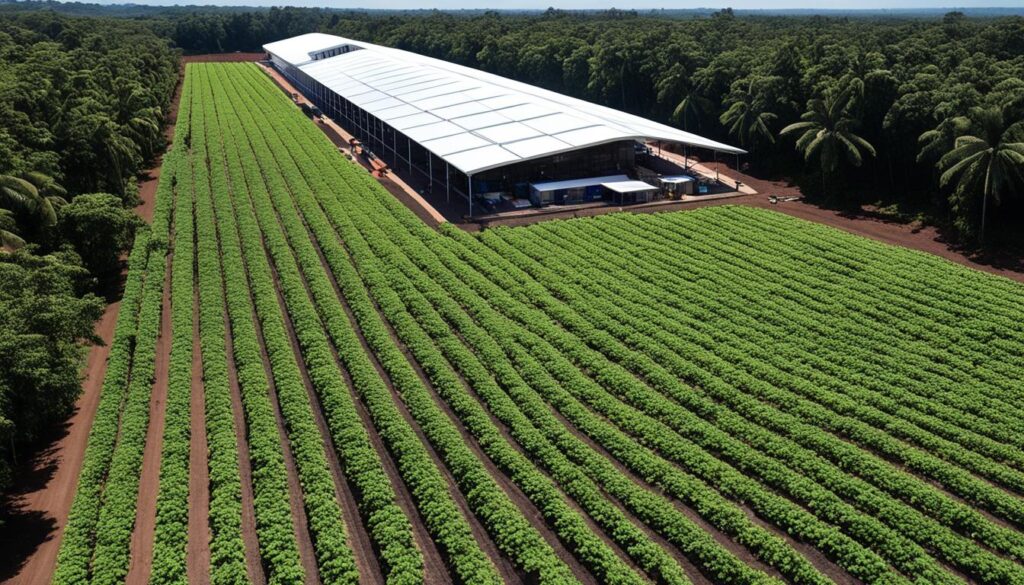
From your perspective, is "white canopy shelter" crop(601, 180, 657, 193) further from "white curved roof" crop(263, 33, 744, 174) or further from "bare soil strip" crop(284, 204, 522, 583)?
A: "bare soil strip" crop(284, 204, 522, 583)

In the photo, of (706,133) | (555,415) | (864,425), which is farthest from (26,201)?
(706,133)

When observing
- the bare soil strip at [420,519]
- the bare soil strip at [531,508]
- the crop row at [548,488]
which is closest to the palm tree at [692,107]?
the crop row at [548,488]

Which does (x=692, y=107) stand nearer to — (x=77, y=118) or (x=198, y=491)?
(x=77, y=118)

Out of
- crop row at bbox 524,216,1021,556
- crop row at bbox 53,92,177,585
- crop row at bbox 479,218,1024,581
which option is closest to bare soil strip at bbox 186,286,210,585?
crop row at bbox 53,92,177,585

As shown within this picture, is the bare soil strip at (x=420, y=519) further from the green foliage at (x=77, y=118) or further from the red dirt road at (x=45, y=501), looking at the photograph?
the green foliage at (x=77, y=118)

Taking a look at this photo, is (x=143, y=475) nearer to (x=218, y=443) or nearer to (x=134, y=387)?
Result: (x=218, y=443)
